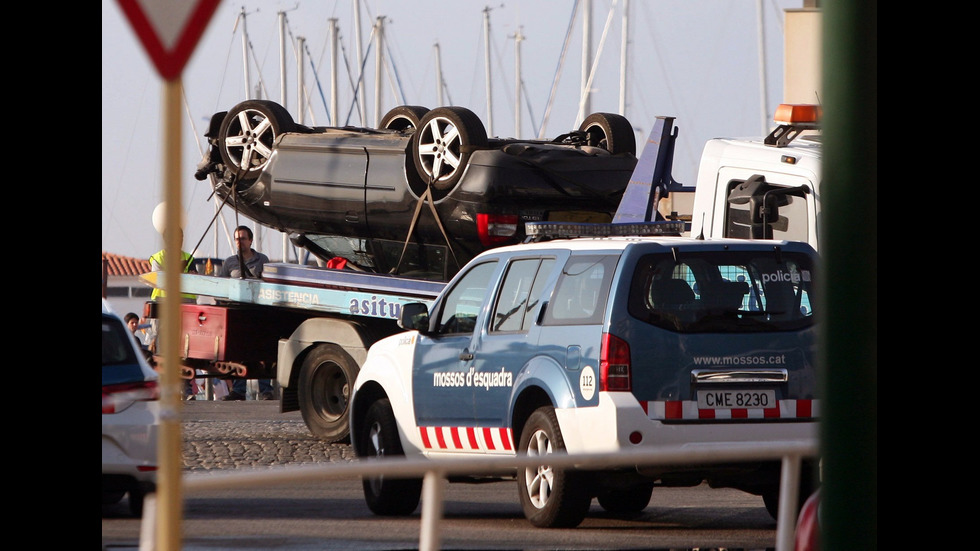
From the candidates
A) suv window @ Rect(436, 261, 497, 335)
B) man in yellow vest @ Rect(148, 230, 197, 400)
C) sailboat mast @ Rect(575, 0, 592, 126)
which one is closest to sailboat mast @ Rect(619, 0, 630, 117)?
sailboat mast @ Rect(575, 0, 592, 126)

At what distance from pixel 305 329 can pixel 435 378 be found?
14.6 feet

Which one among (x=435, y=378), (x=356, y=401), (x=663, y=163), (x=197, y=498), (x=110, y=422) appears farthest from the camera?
(x=663, y=163)

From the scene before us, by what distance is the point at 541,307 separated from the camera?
29.0ft

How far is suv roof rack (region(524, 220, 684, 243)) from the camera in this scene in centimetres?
1062

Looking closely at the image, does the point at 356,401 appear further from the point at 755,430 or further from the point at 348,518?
the point at 348,518

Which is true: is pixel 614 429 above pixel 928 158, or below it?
below

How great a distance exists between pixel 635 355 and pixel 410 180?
6053 mm

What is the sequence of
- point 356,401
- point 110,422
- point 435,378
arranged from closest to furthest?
point 110,422 < point 435,378 < point 356,401

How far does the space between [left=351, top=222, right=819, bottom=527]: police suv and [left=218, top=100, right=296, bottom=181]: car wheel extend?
6739 mm

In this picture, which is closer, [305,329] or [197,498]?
[197,498]

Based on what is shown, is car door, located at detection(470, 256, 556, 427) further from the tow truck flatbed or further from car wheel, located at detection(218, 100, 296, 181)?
car wheel, located at detection(218, 100, 296, 181)

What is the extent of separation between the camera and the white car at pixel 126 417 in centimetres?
857

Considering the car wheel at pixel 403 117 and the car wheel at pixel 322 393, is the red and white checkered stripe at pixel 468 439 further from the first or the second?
the car wheel at pixel 403 117
